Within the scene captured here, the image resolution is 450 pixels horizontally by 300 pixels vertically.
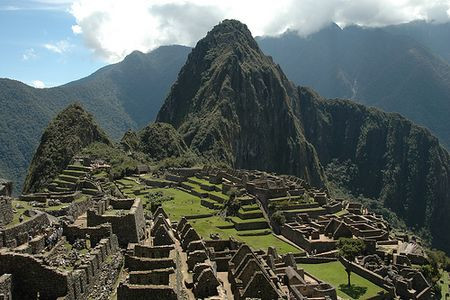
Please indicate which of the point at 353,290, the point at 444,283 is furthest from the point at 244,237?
the point at 444,283

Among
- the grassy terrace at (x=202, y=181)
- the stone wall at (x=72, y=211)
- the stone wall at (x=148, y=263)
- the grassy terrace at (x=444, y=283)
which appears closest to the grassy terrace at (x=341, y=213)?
the grassy terrace at (x=444, y=283)

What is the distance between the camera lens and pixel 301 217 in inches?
2464

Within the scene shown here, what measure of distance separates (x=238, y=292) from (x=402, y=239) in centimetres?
4198

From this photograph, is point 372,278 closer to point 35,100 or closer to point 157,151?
point 157,151

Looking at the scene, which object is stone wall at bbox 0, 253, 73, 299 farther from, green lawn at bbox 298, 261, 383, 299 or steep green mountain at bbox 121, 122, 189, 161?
steep green mountain at bbox 121, 122, 189, 161

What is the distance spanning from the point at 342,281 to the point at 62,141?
85.5 m

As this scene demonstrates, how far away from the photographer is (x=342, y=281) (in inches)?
1612

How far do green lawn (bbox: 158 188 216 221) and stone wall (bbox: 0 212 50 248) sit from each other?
32.1 m

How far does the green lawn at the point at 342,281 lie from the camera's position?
38188 millimetres

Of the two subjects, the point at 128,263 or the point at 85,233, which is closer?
the point at 128,263

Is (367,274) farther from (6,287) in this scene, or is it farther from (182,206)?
(6,287)

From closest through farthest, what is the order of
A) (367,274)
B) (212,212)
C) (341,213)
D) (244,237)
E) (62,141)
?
(367,274) < (244,237) < (212,212) < (341,213) < (62,141)

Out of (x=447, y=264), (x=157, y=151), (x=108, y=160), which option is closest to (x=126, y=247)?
(x=447, y=264)

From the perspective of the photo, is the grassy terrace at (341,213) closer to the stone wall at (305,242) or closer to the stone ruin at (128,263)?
the stone wall at (305,242)
